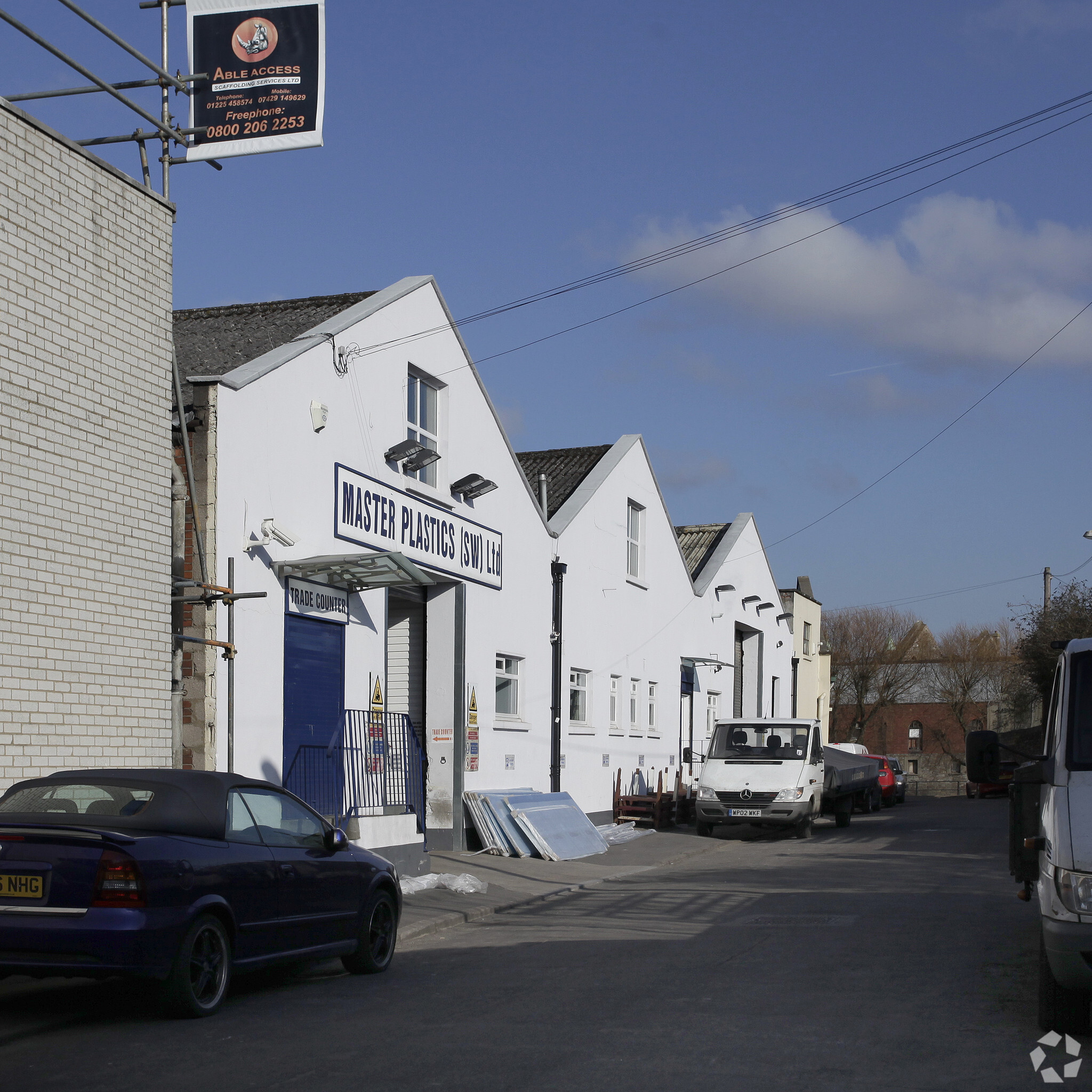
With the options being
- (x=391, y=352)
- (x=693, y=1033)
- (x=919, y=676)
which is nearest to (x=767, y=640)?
(x=391, y=352)

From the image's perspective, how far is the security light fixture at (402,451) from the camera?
17.3 meters

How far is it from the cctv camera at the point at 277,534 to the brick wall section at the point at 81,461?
196cm

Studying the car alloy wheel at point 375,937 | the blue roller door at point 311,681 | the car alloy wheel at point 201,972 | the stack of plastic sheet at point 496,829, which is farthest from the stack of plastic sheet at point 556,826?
the car alloy wheel at point 201,972

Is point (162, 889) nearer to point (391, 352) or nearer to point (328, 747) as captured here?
point (328, 747)

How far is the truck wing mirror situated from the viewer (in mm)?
7848

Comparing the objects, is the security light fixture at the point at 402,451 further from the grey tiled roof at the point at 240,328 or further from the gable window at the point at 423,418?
the grey tiled roof at the point at 240,328

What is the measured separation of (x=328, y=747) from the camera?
15500 mm

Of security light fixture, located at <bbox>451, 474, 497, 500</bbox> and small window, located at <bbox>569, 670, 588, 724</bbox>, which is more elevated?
security light fixture, located at <bbox>451, 474, 497, 500</bbox>

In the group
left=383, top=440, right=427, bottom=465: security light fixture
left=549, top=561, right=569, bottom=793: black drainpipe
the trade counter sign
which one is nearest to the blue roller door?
the trade counter sign

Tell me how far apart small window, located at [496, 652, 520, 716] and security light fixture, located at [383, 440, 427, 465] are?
4921 millimetres

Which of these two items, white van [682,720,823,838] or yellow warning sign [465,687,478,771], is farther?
white van [682,720,823,838]

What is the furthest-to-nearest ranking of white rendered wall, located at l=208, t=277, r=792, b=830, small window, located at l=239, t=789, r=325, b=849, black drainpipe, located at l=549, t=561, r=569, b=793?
black drainpipe, located at l=549, t=561, r=569, b=793 < white rendered wall, located at l=208, t=277, r=792, b=830 < small window, located at l=239, t=789, r=325, b=849

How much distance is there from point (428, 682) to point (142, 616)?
8057mm

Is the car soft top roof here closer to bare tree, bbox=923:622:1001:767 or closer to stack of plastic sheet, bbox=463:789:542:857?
stack of plastic sheet, bbox=463:789:542:857
